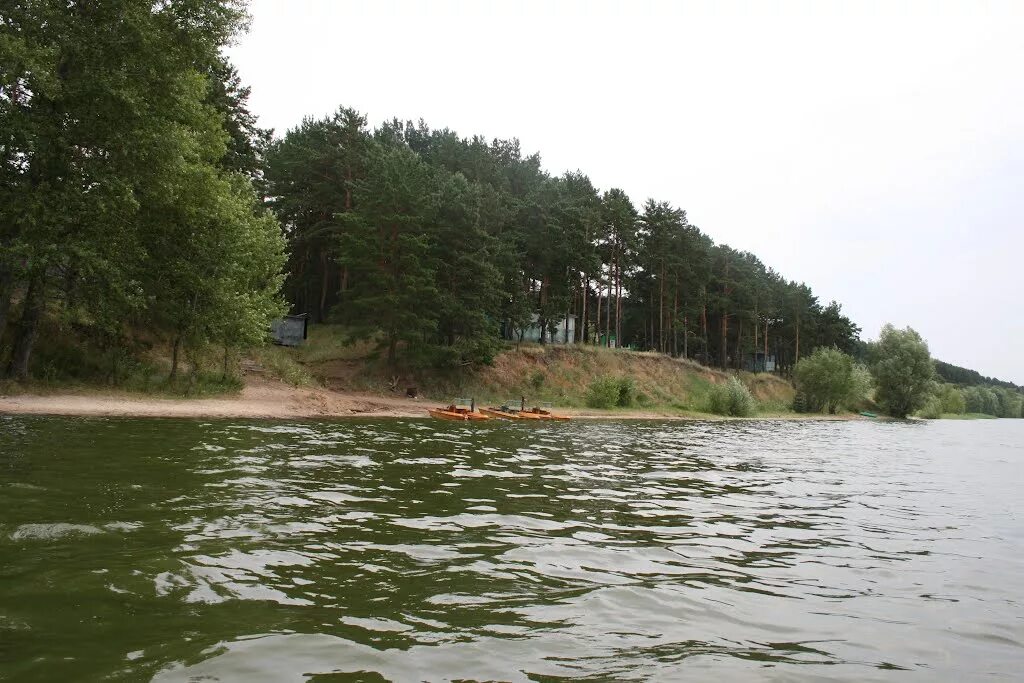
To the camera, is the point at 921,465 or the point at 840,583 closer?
the point at 840,583

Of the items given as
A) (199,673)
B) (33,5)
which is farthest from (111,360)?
(199,673)

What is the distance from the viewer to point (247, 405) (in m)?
32.0

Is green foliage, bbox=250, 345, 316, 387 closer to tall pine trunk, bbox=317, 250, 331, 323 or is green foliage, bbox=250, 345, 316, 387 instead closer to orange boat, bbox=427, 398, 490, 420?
orange boat, bbox=427, 398, 490, 420

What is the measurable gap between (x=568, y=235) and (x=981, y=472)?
139ft

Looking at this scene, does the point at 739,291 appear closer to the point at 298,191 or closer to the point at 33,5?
the point at 298,191

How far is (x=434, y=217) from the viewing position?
165ft

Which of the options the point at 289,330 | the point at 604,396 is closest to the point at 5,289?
the point at 289,330

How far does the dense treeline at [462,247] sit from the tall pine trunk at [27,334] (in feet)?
68.0

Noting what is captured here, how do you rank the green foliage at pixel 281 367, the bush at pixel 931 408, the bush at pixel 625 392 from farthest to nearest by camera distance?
the bush at pixel 931 408, the bush at pixel 625 392, the green foliage at pixel 281 367

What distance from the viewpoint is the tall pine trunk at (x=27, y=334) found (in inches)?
1086

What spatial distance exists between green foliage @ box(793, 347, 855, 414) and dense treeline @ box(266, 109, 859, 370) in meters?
10.4

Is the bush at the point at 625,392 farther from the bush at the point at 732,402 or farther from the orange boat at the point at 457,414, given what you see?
the orange boat at the point at 457,414

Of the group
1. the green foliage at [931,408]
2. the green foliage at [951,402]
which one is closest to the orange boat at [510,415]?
the green foliage at [931,408]

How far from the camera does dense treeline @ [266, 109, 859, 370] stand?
47.6 meters
